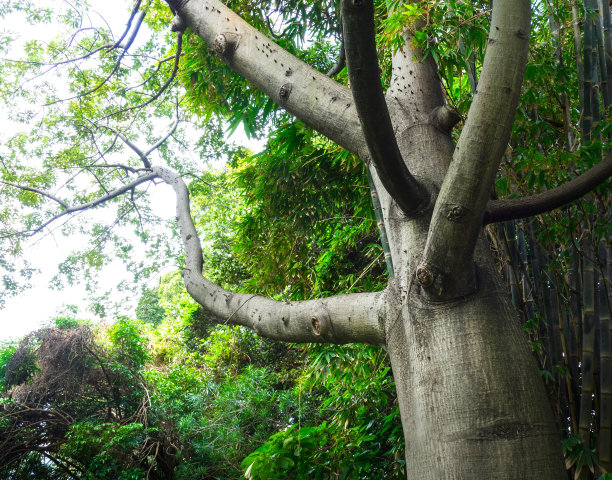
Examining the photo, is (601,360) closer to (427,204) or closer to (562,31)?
(427,204)

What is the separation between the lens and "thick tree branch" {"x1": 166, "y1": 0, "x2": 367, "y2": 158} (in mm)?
1558

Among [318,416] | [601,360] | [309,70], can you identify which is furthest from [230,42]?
[318,416]

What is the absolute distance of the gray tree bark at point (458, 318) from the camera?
41.9 inches

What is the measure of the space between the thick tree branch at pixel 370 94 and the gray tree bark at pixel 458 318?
119 millimetres

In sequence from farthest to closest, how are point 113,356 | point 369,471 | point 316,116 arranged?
point 113,356 < point 369,471 < point 316,116

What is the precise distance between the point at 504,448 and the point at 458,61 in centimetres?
137

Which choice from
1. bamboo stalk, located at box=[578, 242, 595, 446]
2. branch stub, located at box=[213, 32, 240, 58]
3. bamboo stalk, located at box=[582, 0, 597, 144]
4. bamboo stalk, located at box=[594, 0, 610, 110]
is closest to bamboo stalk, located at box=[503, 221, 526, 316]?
bamboo stalk, located at box=[578, 242, 595, 446]

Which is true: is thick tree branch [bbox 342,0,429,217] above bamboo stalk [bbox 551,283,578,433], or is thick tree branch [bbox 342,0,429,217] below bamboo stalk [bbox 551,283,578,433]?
above

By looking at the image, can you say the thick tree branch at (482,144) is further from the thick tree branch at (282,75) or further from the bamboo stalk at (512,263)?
the bamboo stalk at (512,263)

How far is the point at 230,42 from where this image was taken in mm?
1786

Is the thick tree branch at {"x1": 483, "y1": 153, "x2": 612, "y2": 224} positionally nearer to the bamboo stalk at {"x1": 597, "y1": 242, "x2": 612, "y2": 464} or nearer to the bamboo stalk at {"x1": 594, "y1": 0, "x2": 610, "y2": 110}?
the bamboo stalk at {"x1": 597, "y1": 242, "x2": 612, "y2": 464}

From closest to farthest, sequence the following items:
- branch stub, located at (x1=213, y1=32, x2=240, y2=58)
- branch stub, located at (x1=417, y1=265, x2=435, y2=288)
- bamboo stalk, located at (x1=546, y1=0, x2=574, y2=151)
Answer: branch stub, located at (x1=417, y1=265, x2=435, y2=288) < branch stub, located at (x1=213, y1=32, x2=240, y2=58) < bamboo stalk, located at (x1=546, y1=0, x2=574, y2=151)

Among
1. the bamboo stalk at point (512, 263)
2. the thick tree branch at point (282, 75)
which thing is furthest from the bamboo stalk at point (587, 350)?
the thick tree branch at point (282, 75)

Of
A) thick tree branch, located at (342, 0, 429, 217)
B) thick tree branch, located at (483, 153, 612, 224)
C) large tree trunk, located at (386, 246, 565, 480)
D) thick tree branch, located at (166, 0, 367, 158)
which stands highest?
thick tree branch, located at (166, 0, 367, 158)
